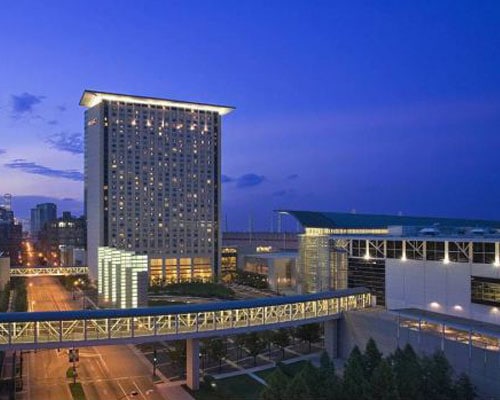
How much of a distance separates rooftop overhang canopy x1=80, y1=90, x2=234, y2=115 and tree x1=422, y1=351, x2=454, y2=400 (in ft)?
261

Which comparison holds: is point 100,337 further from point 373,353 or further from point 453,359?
point 453,359

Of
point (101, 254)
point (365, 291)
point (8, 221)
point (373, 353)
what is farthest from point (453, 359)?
point (8, 221)

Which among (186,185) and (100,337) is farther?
(186,185)

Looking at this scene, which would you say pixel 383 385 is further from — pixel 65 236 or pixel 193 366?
pixel 65 236

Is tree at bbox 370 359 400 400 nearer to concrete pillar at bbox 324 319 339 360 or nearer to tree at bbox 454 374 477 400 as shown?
tree at bbox 454 374 477 400

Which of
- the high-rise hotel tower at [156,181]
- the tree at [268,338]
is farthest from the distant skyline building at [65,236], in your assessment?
the tree at [268,338]

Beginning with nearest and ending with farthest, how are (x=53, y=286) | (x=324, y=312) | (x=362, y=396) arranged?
1. (x=362, y=396)
2. (x=324, y=312)
3. (x=53, y=286)

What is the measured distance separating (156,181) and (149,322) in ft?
218

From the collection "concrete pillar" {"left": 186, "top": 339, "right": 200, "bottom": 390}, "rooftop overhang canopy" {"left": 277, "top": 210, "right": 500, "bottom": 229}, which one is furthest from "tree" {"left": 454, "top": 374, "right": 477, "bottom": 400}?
"rooftop overhang canopy" {"left": 277, "top": 210, "right": 500, "bottom": 229}

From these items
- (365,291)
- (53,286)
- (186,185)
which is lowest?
(53,286)

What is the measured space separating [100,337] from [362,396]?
16.6m

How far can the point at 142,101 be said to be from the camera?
96062 mm

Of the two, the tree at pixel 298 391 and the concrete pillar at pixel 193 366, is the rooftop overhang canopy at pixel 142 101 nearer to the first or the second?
the concrete pillar at pixel 193 366

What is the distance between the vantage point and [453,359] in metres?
31.2
